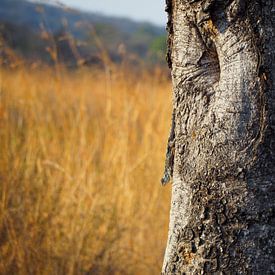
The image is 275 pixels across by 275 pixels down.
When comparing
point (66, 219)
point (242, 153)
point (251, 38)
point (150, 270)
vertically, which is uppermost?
point (251, 38)

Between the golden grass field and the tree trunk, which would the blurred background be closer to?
the golden grass field

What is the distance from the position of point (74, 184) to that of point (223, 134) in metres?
1.91

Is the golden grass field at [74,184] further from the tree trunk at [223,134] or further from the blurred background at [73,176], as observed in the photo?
the tree trunk at [223,134]

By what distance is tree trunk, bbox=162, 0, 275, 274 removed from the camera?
1170mm

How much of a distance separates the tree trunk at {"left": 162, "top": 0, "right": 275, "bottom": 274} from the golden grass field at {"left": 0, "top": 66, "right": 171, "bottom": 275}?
5.11ft

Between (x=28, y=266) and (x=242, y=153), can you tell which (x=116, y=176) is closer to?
(x=28, y=266)

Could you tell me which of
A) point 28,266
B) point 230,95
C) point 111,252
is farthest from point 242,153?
point 111,252

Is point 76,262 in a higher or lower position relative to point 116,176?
lower

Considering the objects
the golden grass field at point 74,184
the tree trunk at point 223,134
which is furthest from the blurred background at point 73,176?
the tree trunk at point 223,134

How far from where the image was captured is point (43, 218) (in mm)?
2857

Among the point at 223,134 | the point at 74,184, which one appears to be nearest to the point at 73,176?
the point at 74,184

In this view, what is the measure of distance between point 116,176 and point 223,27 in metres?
2.16

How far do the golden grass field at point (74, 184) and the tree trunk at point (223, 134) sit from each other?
5.11 feet

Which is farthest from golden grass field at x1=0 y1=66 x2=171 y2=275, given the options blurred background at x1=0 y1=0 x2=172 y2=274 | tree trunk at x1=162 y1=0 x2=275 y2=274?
tree trunk at x1=162 y1=0 x2=275 y2=274
